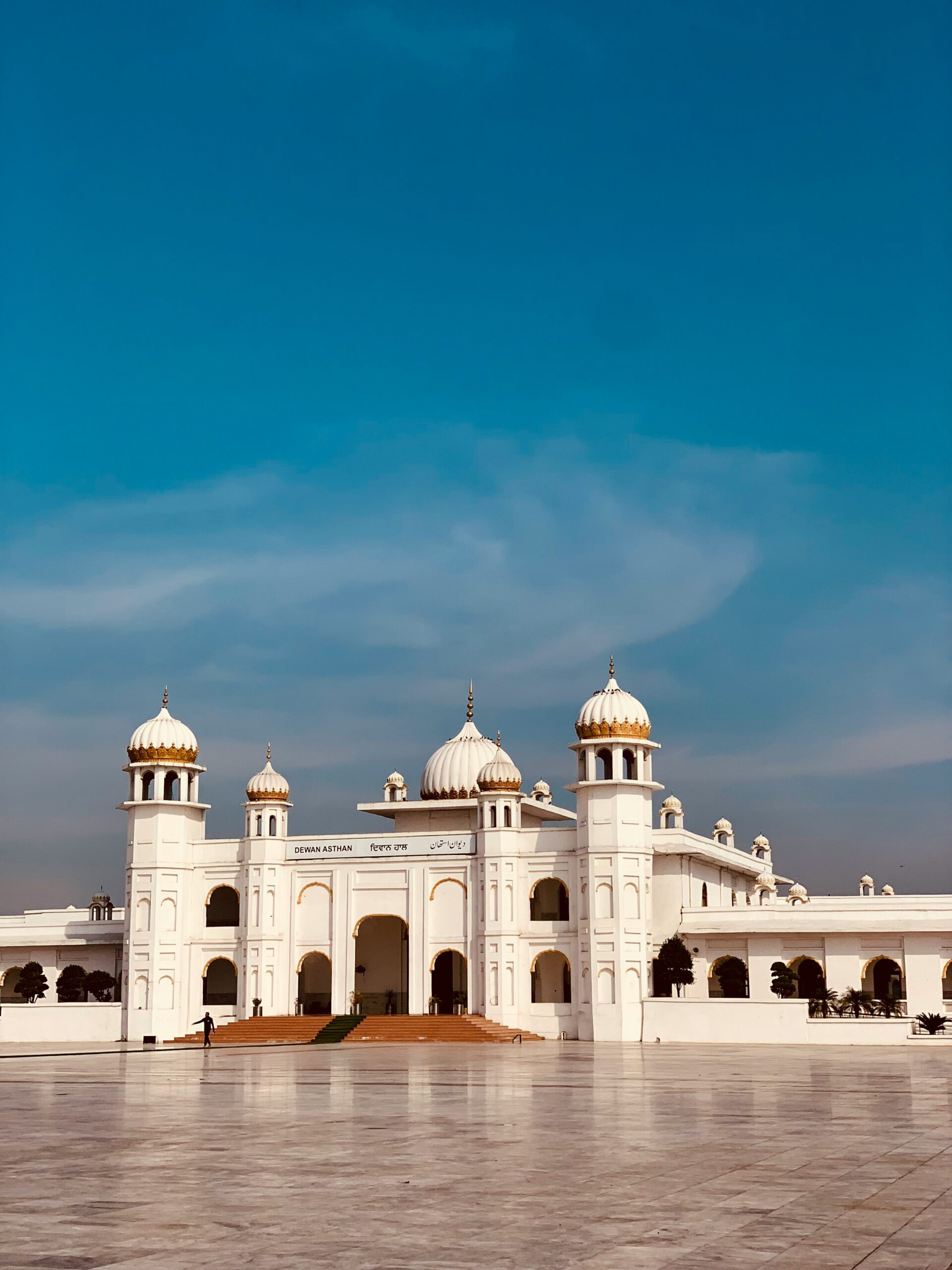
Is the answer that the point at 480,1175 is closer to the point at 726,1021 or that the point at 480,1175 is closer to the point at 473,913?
the point at 726,1021

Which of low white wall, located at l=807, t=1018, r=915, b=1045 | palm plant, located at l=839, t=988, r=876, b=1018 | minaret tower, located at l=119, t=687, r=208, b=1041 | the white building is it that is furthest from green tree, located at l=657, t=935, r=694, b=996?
minaret tower, located at l=119, t=687, r=208, b=1041

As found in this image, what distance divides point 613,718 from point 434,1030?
1131 cm

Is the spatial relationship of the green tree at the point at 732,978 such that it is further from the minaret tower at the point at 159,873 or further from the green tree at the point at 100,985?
the green tree at the point at 100,985

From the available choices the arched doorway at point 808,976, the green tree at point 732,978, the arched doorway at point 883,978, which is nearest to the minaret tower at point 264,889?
the green tree at point 732,978

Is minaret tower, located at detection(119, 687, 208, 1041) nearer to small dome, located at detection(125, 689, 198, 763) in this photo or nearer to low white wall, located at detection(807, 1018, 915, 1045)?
small dome, located at detection(125, 689, 198, 763)

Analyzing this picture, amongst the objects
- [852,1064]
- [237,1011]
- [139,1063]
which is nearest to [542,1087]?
[852,1064]

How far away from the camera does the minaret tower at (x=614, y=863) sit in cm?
4388

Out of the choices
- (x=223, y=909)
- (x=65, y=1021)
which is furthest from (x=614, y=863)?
(x=65, y=1021)

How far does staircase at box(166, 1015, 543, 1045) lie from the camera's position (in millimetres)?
42938

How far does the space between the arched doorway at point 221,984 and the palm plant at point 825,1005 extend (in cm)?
2095

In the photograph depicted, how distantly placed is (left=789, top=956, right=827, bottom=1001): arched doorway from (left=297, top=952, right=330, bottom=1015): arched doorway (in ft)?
53.2

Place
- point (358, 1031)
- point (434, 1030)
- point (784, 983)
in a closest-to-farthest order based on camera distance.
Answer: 1. point (358, 1031)
2. point (434, 1030)
3. point (784, 983)

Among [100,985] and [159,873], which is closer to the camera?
[159,873]

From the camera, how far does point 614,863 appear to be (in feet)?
147
